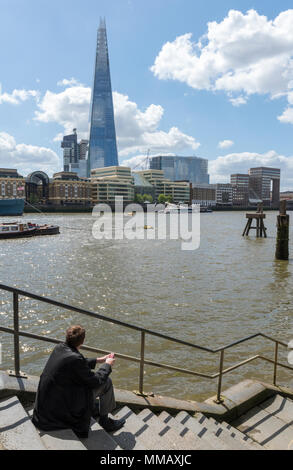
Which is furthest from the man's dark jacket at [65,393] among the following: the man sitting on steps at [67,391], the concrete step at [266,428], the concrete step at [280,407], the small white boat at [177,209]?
the small white boat at [177,209]

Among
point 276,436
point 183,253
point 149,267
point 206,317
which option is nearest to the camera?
point 276,436

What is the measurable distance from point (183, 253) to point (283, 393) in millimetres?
27028

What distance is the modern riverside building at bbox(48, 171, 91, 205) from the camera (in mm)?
167500

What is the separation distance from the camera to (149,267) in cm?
2580

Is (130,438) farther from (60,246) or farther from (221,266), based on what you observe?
(60,246)

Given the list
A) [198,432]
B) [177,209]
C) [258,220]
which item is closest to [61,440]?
[198,432]

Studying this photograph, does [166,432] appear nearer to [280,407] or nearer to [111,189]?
[280,407]

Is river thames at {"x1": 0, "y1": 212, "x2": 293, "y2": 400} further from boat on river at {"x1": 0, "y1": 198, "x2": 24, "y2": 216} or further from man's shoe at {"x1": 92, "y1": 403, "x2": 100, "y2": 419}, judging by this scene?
boat on river at {"x1": 0, "y1": 198, "x2": 24, "y2": 216}

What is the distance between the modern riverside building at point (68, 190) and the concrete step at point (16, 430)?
168 metres

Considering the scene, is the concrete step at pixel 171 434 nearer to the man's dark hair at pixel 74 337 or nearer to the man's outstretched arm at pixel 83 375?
the man's outstretched arm at pixel 83 375

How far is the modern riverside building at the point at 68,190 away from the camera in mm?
167500

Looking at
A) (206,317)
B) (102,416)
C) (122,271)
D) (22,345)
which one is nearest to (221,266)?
(122,271)

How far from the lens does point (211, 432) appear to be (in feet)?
15.2

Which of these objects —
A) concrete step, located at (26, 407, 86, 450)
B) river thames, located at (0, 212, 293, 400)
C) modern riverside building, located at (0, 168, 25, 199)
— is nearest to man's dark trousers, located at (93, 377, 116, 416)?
concrete step, located at (26, 407, 86, 450)
